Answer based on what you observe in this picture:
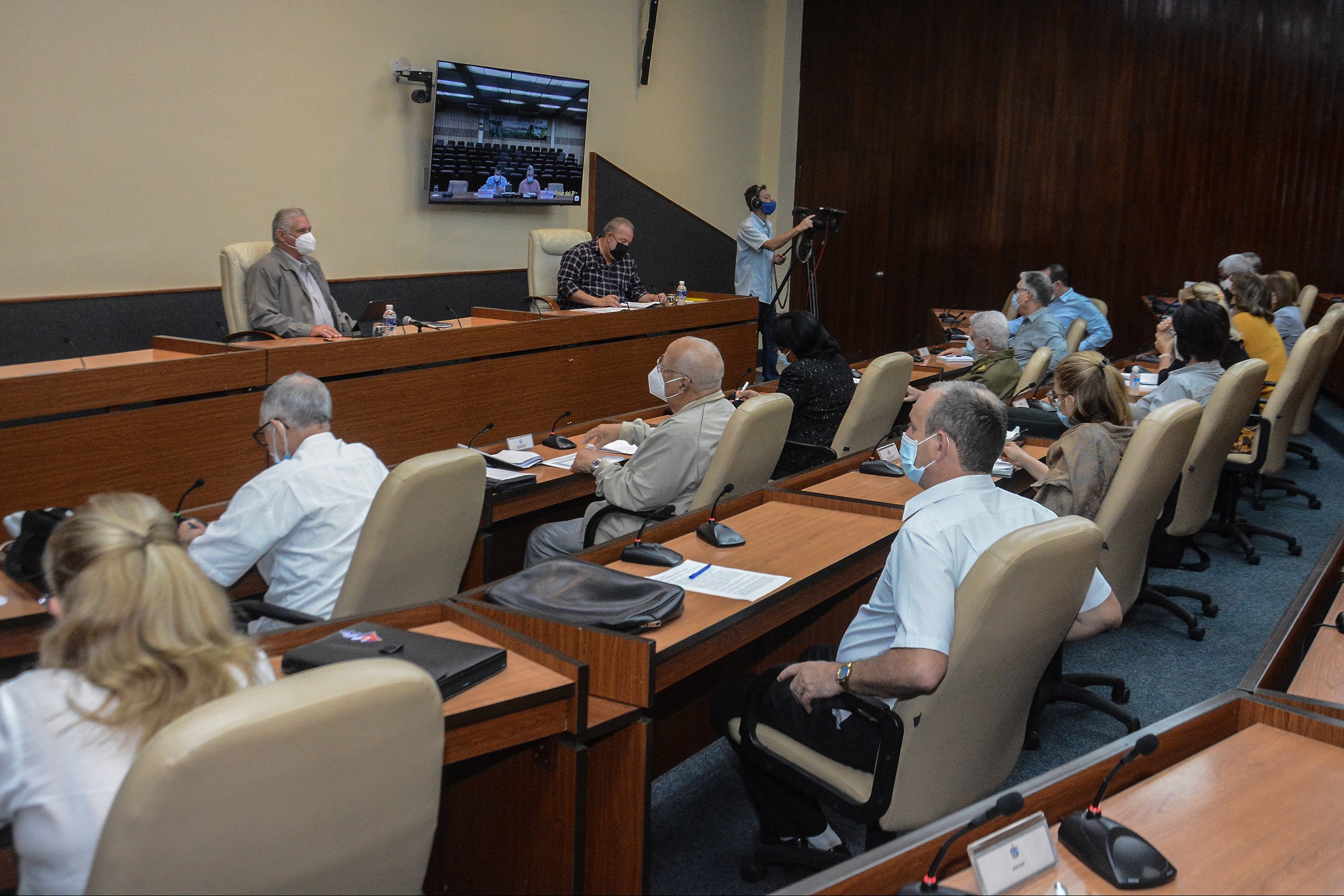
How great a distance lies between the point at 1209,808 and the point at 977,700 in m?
0.47

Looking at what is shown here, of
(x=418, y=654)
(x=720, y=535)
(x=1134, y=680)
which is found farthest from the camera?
(x=1134, y=680)

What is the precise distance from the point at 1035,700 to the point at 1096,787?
1.11 metres

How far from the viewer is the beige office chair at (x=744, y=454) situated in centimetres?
329

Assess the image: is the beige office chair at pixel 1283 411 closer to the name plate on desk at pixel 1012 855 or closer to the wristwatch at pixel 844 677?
the wristwatch at pixel 844 677

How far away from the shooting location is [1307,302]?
8.45 meters

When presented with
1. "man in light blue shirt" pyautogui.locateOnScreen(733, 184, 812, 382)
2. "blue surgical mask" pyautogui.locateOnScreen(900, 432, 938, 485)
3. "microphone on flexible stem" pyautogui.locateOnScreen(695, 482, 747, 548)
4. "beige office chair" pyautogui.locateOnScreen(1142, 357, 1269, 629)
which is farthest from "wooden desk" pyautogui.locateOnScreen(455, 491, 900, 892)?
"man in light blue shirt" pyautogui.locateOnScreen(733, 184, 812, 382)

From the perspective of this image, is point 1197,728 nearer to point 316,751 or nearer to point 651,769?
point 651,769

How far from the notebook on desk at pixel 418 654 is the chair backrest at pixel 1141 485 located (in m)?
1.91

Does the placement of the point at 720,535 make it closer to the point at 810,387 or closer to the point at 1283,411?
the point at 810,387

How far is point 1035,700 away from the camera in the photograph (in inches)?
107

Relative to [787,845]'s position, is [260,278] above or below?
above

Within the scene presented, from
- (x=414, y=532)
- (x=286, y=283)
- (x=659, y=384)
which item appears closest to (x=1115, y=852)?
(x=414, y=532)

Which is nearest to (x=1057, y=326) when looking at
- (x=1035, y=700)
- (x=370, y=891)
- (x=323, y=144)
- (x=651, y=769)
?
(x=1035, y=700)

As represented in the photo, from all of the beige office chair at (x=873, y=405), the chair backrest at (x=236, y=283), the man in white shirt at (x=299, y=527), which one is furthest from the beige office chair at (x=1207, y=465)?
the chair backrest at (x=236, y=283)
